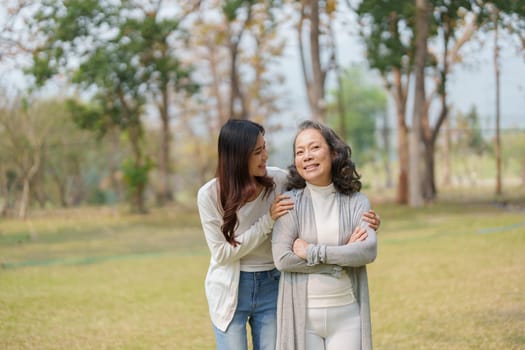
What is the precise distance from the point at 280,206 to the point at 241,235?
0.23 m

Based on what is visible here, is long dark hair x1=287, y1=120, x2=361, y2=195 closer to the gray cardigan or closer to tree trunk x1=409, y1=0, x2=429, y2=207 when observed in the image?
the gray cardigan

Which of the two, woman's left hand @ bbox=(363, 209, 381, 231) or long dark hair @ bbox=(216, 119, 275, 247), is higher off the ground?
long dark hair @ bbox=(216, 119, 275, 247)

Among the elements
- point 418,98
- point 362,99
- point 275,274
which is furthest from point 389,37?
point 362,99

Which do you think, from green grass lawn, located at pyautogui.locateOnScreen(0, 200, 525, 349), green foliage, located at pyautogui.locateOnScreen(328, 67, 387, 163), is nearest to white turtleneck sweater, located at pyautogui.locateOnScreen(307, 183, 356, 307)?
green grass lawn, located at pyautogui.locateOnScreen(0, 200, 525, 349)

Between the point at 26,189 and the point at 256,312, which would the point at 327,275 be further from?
the point at 26,189

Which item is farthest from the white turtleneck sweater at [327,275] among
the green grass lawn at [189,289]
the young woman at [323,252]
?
the green grass lawn at [189,289]

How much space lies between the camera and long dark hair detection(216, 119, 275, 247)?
9.74 feet

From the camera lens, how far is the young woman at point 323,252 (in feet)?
9.21

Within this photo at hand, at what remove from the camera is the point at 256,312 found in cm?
312

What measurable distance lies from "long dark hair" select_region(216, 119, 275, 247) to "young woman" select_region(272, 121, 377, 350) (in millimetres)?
188

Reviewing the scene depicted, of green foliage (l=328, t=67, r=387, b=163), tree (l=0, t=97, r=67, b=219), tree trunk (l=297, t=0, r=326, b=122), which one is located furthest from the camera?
green foliage (l=328, t=67, r=387, b=163)

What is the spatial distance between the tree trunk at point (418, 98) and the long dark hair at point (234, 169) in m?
15.0

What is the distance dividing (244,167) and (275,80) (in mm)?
30672

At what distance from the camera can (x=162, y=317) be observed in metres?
6.50
